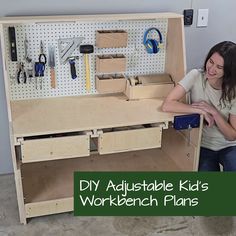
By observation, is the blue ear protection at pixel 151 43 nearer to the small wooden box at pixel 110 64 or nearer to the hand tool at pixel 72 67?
the small wooden box at pixel 110 64

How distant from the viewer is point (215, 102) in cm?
214

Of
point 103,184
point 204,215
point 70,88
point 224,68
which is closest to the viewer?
point 103,184

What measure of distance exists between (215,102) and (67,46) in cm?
85

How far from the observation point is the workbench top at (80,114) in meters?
1.94

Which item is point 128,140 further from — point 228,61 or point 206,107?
point 228,61

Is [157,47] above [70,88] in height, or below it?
above

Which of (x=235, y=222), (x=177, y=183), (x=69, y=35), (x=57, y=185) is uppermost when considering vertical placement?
(x=69, y=35)

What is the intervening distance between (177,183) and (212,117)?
1.40 ft

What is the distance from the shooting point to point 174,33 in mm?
2326

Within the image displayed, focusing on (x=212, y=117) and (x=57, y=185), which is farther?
(x=57, y=185)

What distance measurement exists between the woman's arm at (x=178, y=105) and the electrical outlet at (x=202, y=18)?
0.55 metres

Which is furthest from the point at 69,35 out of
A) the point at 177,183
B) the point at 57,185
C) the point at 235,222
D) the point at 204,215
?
the point at 235,222

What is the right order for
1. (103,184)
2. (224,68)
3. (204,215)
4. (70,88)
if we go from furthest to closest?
(70,88) → (204,215) → (224,68) → (103,184)

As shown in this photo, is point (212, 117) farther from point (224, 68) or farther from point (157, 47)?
point (157, 47)
